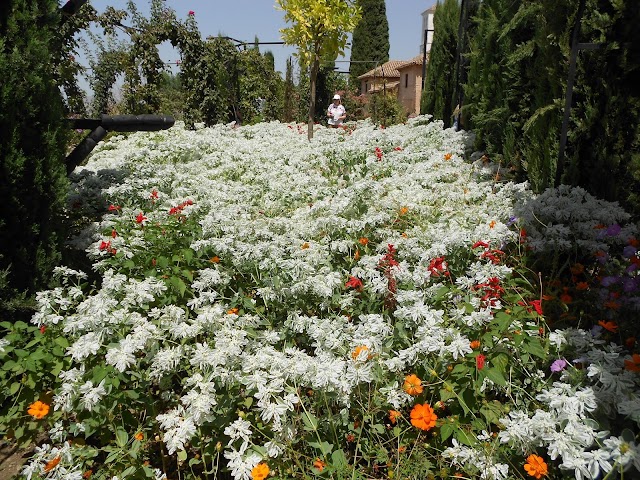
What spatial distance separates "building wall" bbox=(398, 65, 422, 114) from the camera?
93.9ft

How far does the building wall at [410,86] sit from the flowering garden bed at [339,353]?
2643cm

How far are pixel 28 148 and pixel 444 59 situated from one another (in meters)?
9.15

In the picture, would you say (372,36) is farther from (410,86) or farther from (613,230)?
(613,230)

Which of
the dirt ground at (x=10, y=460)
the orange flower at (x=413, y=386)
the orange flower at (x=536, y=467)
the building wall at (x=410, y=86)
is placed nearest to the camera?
the orange flower at (x=536, y=467)

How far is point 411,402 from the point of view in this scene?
6.52 ft

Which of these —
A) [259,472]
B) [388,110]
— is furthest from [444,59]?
[259,472]

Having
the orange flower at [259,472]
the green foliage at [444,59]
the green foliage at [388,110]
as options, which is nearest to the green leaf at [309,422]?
the orange flower at [259,472]

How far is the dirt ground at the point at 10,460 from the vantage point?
213 cm

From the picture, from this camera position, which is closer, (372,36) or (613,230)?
(613,230)

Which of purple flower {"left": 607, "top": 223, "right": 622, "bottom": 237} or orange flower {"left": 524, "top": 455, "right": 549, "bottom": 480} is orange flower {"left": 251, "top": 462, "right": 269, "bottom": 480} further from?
purple flower {"left": 607, "top": 223, "right": 622, "bottom": 237}

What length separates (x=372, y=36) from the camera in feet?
111

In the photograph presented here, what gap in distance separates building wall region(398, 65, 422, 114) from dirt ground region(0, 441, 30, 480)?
27.9 metres

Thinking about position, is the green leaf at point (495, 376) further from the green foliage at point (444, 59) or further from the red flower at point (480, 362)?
the green foliage at point (444, 59)

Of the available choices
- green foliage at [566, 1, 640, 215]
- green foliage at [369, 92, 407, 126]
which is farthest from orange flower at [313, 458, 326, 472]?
green foliage at [369, 92, 407, 126]
